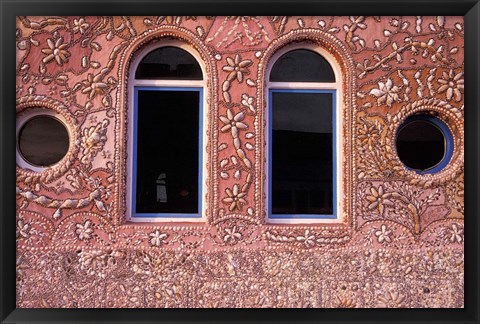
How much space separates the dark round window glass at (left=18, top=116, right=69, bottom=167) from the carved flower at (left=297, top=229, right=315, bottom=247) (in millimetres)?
2496

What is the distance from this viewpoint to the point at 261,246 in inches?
172

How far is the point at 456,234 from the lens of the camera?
174 inches

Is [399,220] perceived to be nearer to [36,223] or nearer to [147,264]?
[147,264]

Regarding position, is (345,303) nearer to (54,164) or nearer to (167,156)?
(167,156)

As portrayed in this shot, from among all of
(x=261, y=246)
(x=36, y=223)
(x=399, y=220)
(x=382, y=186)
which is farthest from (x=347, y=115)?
(x=36, y=223)

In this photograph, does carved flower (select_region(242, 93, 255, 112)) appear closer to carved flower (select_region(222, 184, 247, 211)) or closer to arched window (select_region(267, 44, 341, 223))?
arched window (select_region(267, 44, 341, 223))

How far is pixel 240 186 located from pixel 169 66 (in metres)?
1.42

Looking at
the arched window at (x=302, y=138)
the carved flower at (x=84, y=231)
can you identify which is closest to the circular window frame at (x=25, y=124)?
the carved flower at (x=84, y=231)

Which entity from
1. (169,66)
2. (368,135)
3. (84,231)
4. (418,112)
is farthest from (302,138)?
(84,231)

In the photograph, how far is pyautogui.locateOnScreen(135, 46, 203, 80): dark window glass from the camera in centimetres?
455

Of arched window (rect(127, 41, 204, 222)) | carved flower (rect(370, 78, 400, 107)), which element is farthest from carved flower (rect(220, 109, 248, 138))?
carved flower (rect(370, 78, 400, 107))

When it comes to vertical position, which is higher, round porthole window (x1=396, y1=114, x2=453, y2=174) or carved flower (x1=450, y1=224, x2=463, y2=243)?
round porthole window (x1=396, y1=114, x2=453, y2=174)

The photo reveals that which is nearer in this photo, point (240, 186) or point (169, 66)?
point (240, 186)
